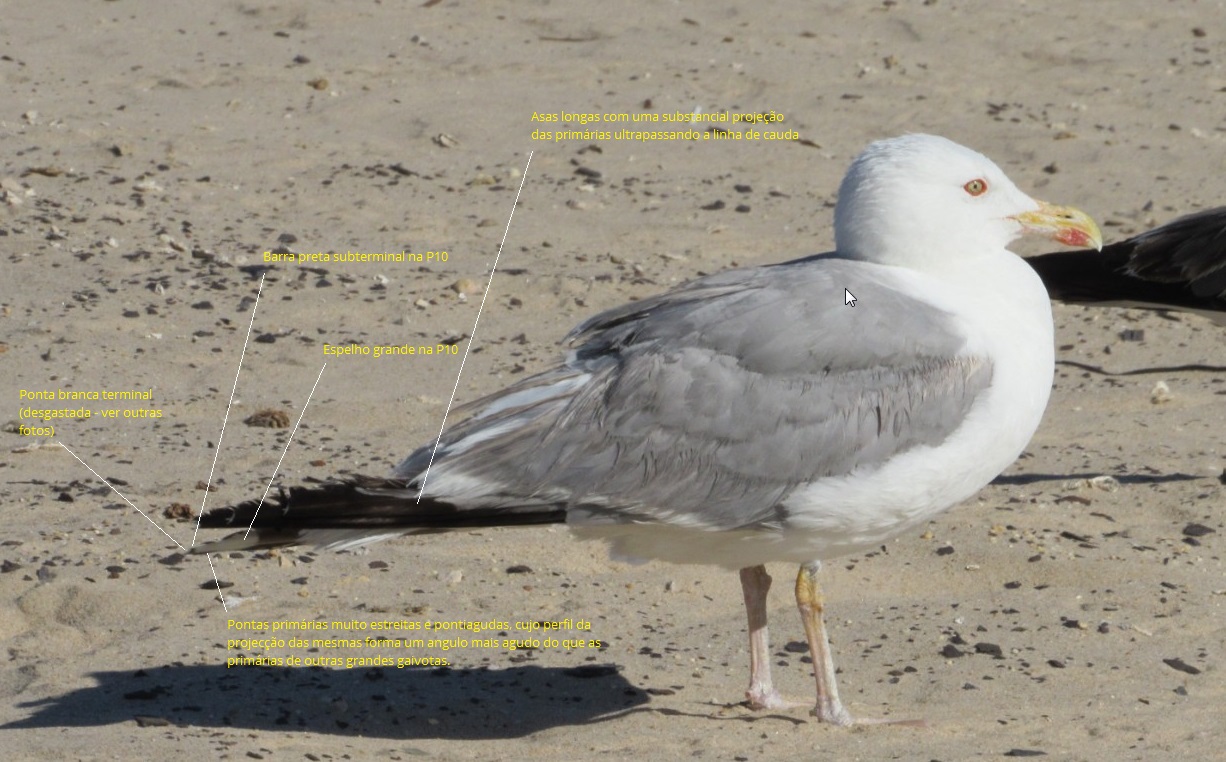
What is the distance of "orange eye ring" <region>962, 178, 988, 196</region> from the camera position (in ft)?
16.1

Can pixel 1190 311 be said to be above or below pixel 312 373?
above

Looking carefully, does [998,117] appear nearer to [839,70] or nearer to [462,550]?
[839,70]

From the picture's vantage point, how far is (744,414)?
4.75m

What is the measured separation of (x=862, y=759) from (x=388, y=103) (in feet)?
22.5

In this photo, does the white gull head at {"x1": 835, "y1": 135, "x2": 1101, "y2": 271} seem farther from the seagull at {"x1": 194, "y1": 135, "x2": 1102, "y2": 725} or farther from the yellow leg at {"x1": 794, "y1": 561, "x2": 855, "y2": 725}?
the yellow leg at {"x1": 794, "y1": 561, "x2": 855, "y2": 725}

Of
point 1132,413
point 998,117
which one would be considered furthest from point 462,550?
point 998,117

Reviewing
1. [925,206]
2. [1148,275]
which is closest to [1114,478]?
[1148,275]

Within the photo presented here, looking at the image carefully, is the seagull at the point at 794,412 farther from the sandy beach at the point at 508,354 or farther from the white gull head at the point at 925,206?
the sandy beach at the point at 508,354

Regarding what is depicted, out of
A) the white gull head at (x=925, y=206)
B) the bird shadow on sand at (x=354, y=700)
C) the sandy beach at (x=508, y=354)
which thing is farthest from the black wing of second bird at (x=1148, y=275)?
the bird shadow on sand at (x=354, y=700)

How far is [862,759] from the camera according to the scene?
4.68m

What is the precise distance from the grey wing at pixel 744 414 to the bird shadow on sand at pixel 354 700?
0.74m

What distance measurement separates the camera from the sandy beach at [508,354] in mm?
5125

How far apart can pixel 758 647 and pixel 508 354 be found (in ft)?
10.0

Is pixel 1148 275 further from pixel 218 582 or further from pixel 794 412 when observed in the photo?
pixel 218 582
